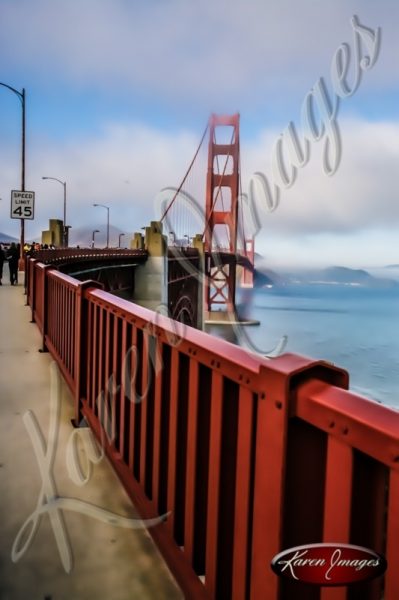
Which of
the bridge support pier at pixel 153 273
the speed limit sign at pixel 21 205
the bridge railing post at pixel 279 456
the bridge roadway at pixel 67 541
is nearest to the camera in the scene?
the bridge railing post at pixel 279 456

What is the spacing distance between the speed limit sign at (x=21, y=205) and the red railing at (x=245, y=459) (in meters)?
19.4

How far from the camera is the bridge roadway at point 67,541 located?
2256mm

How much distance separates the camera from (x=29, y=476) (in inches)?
131

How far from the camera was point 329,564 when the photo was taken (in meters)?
1.23

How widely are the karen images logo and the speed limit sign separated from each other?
21.4 m

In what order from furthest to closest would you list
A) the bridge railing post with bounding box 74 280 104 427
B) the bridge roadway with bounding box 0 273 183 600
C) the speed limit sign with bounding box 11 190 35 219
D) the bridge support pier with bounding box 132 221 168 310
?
the bridge support pier with bounding box 132 221 168 310
the speed limit sign with bounding box 11 190 35 219
the bridge railing post with bounding box 74 280 104 427
the bridge roadway with bounding box 0 273 183 600

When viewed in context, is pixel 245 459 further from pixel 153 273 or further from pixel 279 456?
pixel 153 273

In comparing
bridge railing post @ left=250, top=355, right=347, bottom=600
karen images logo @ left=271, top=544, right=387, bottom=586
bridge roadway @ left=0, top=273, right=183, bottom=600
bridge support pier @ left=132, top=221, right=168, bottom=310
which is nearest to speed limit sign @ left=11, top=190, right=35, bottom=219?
bridge support pier @ left=132, top=221, right=168, bottom=310

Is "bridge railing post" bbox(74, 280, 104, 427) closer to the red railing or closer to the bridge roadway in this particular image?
the bridge roadway

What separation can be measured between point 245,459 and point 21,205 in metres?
21.3

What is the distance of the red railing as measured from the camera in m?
1.21

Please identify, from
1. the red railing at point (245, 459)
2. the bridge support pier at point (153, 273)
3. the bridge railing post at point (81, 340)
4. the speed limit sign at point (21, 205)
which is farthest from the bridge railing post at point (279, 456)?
the bridge support pier at point (153, 273)

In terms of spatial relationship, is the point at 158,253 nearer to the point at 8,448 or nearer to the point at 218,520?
the point at 8,448

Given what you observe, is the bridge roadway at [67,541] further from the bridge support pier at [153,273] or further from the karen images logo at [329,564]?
the bridge support pier at [153,273]
